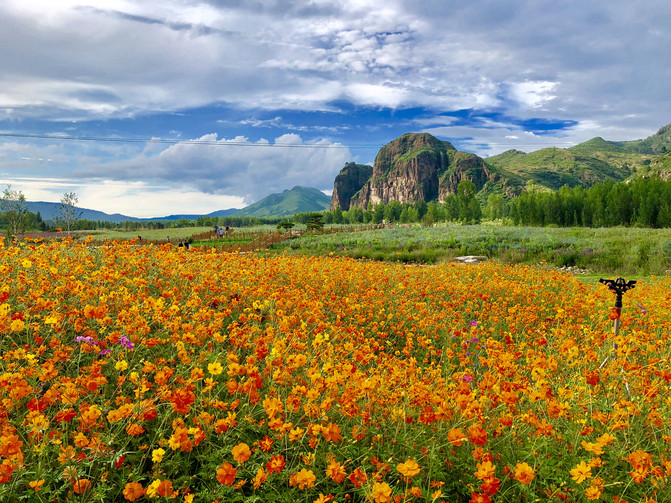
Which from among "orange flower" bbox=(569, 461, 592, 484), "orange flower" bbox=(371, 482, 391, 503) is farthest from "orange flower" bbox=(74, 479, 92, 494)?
"orange flower" bbox=(569, 461, 592, 484)

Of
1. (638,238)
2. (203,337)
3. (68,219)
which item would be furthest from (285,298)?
(68,219)

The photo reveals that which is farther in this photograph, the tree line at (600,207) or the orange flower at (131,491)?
the tree line at (600,207)

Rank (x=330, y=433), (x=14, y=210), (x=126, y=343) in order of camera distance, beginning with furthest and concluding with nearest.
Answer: (x=14, y=210), (x=126, y=343), (x=330, y=433)

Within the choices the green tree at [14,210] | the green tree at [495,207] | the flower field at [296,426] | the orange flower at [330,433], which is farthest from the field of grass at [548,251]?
the green tree at [495,207]

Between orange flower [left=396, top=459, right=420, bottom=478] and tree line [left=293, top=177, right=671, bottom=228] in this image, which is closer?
orange flower [left=396, top=459, right=420, bottom=478]

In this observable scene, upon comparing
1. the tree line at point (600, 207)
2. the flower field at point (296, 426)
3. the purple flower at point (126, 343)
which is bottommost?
the flower field at point (296, 426)

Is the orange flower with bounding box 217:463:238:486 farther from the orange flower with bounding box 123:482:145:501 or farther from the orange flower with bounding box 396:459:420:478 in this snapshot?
the orange flower with bounding box 396:459:420:478

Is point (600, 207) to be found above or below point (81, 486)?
above

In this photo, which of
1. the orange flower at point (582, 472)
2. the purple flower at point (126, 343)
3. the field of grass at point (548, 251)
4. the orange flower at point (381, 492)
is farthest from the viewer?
the field of grass at point (548, 251)

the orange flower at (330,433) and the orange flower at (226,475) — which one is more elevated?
the orange flower at (226,475)

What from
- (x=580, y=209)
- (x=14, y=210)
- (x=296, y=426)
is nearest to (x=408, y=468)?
(x=296, y=426)

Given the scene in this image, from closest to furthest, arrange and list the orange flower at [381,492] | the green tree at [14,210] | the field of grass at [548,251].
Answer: the orange flower at [381,492] → the field of grass at [548,251] → the green tree at [14,210]

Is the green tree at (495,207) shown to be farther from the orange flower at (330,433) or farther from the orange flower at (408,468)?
the orange flower at (408,468)

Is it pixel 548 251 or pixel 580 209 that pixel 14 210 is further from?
pixel 580 209
